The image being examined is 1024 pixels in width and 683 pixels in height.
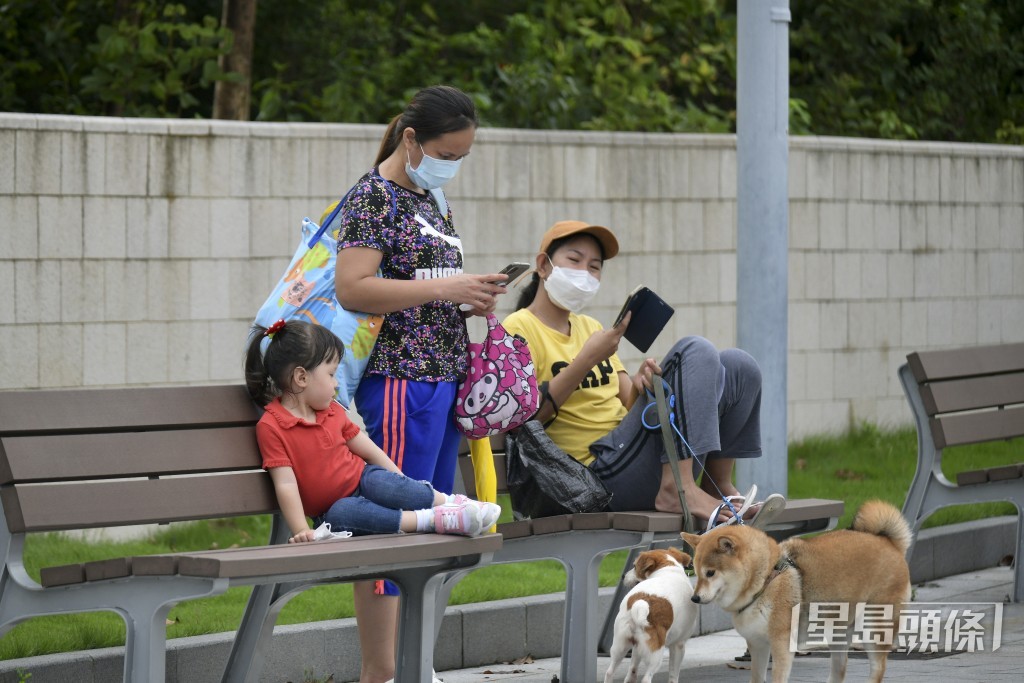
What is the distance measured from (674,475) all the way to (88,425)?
1.83m

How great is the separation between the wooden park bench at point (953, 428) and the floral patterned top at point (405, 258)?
2659mm

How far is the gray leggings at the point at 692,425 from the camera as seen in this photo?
5074 millimetres

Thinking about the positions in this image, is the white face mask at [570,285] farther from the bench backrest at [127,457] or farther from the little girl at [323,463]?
the bench backrest at [127,457]

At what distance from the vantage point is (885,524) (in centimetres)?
491

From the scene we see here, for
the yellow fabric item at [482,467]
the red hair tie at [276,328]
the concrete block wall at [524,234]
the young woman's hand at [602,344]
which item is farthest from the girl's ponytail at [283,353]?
the concrete block wall at [524,234]

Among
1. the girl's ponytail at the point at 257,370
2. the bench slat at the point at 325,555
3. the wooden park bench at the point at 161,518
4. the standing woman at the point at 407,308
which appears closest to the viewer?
the bench slat at the point at 325,555

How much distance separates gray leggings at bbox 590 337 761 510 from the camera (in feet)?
16.6

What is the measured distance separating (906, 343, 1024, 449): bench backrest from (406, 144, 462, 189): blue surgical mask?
2749 mm

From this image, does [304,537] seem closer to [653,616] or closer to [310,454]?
[310,454]

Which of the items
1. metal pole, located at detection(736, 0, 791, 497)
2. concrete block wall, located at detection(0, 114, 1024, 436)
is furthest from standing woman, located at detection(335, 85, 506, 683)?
concrete block wall, located at detection(0, 114, 1024, 436)

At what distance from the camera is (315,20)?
13555 mm

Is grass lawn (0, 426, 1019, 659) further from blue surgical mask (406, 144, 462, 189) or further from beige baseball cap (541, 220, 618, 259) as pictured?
blue surgical mask (406, 144, 462, 189)

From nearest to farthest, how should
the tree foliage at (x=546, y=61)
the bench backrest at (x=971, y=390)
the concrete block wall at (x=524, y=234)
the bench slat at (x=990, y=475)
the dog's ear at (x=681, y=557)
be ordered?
the dog's ear at (x=681, y=557), the bench slat at (x=990, y=475), the bench backrest at (x=971, y=390), the concrete block wall at (x=524, y=234), the tree foliage at (x=546, y=61)

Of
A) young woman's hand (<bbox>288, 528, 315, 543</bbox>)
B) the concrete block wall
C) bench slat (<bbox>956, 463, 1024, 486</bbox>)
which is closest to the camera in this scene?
young woman's hand (<bbox>288, 528, 315, 543</bbox>)
